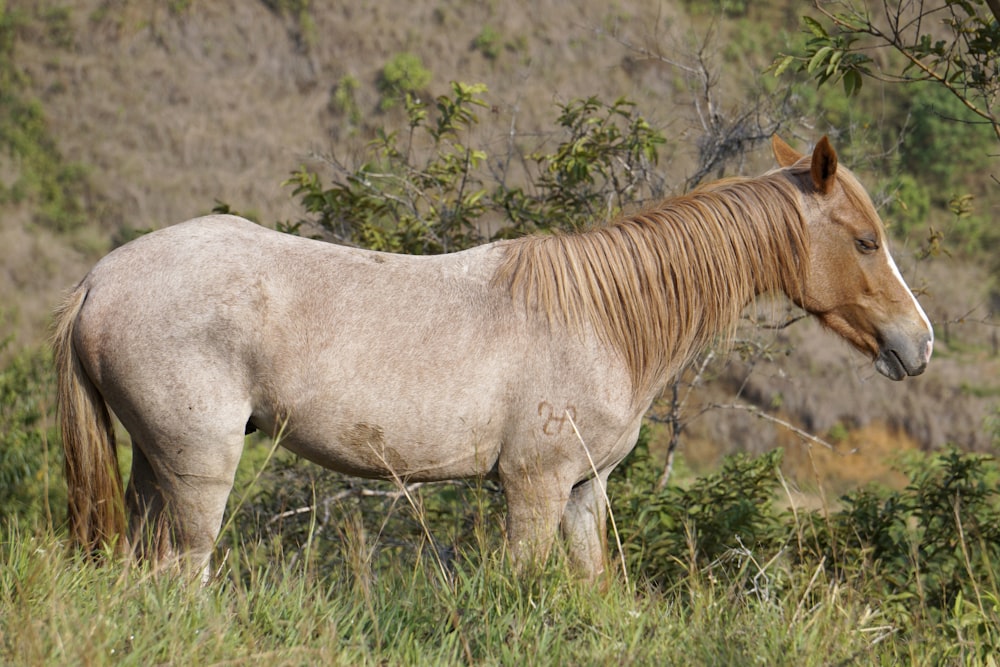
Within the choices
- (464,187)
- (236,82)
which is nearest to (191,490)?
(464,187)

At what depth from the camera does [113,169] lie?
22.5m

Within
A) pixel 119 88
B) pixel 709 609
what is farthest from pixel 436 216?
pixel 119 88

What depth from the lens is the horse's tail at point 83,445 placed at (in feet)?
10.4

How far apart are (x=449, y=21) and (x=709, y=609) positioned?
901 inches

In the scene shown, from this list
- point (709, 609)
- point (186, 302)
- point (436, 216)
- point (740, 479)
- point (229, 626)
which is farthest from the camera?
point (436, 216)

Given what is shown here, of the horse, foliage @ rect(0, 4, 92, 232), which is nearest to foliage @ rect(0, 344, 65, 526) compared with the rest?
the horse

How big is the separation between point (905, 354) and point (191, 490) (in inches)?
102

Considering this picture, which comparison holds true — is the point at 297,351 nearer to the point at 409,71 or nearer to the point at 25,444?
the point at 25,444

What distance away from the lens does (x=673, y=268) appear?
11.1 ft

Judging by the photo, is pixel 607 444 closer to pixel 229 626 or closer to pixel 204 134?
pixel 229 626

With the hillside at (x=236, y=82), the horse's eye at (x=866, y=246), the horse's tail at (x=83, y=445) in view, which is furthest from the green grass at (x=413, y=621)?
the hillside at (x=236, y=82)

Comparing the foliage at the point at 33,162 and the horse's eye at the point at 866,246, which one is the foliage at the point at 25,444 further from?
the foliage at the point at 33,162

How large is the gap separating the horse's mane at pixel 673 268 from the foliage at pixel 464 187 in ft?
5.06

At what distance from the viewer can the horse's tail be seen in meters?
3.16
